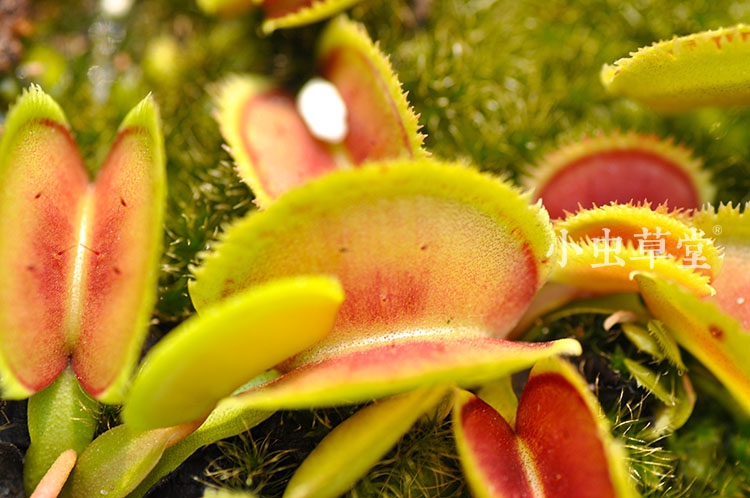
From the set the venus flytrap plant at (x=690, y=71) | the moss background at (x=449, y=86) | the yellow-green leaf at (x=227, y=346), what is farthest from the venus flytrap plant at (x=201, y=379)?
the venus flytrap plant at (x=690, y=71)

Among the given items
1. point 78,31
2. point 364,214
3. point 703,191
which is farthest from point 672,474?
point 78,31

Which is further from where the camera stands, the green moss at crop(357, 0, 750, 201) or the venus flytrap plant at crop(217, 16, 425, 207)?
the green moss at crop(357, 0, 750, 201)

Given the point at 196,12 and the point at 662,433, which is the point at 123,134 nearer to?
the point at 196,12

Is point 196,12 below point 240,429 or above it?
above

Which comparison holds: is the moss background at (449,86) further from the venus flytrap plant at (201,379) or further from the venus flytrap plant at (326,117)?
the venus flytrap plant at (201,379)

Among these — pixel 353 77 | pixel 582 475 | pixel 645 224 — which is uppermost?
pixel 353 77

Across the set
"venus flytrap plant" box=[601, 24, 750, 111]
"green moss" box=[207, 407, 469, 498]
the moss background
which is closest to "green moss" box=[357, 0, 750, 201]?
the moss background

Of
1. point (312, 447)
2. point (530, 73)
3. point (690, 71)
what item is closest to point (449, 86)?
point (530, 73)

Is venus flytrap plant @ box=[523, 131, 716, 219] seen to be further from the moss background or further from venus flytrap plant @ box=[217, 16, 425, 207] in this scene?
venus flytrap plant @ box=[217, 16, 425, 207]
